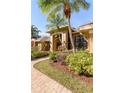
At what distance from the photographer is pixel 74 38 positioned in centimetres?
295

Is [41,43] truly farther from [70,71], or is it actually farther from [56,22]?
[70,71]

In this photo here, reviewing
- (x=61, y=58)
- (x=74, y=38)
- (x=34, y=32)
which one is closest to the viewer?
(x=34, y=32)

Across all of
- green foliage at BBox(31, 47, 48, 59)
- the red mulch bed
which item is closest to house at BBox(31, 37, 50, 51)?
green foliage at BBox(31, 47, 48, 59)

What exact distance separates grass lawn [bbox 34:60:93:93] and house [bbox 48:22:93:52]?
26cm

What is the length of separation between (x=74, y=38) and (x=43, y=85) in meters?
0.72

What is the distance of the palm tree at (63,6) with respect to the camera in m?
2.90

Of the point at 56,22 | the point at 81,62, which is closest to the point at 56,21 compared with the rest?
the point at 56,22

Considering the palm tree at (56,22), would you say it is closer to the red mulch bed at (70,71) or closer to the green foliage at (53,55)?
the green foliage at (53,55)

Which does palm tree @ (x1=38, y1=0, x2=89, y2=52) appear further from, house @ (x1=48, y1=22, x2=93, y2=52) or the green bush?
the green bush

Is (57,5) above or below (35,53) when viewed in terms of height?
above
